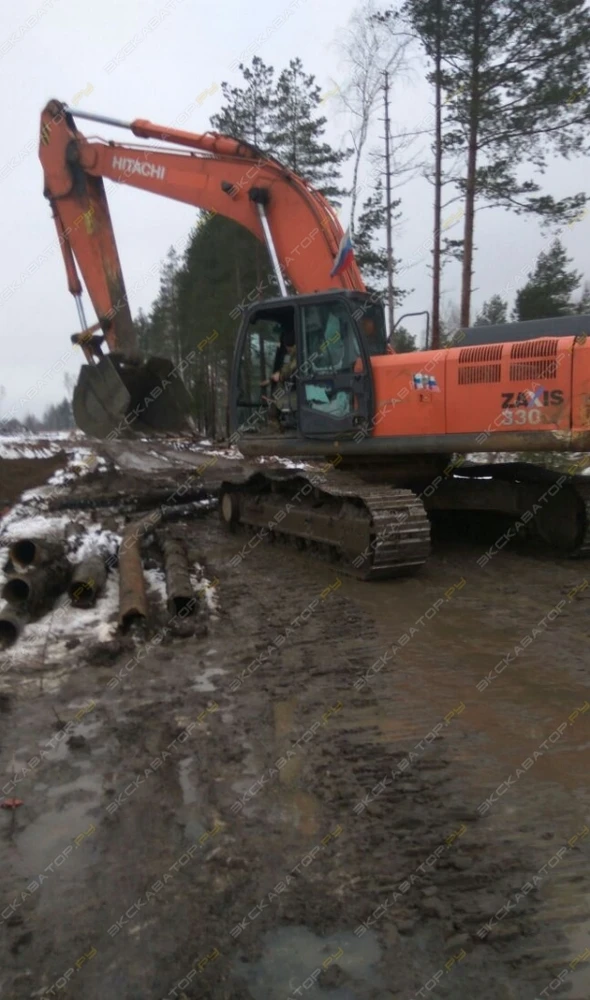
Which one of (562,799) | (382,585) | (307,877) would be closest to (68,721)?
(307,877)

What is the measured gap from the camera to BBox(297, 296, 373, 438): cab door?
7.26 metres

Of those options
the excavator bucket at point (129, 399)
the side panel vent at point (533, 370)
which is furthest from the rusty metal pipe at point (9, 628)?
the excavator bucket at point (129, 399)

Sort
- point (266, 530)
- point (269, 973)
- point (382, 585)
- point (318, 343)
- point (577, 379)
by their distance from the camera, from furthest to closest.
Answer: point (266, 530), point (318, 343), point (382, 585), point (577, 379), point (269, 973)

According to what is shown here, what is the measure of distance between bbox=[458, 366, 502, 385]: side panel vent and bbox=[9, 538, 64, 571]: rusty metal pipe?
11.9 feet

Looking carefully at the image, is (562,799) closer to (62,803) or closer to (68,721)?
(62,803)

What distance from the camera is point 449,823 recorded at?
3.24m

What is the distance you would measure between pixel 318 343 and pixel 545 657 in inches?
144

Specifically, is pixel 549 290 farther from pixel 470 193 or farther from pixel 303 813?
pixel 303 813

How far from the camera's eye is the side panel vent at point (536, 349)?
6.35 m

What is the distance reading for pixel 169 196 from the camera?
10984 millimetres

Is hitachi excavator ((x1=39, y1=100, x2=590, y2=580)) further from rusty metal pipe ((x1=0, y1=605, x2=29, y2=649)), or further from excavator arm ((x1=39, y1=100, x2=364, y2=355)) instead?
rusty metal pipe ((x1=0, y1=605, x2=29, y2=649))

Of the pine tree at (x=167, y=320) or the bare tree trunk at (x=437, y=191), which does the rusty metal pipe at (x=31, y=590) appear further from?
the pine tree at (x=167, y=320)

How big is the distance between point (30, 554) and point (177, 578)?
46.4 inches

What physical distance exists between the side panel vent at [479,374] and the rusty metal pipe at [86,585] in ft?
11.0
